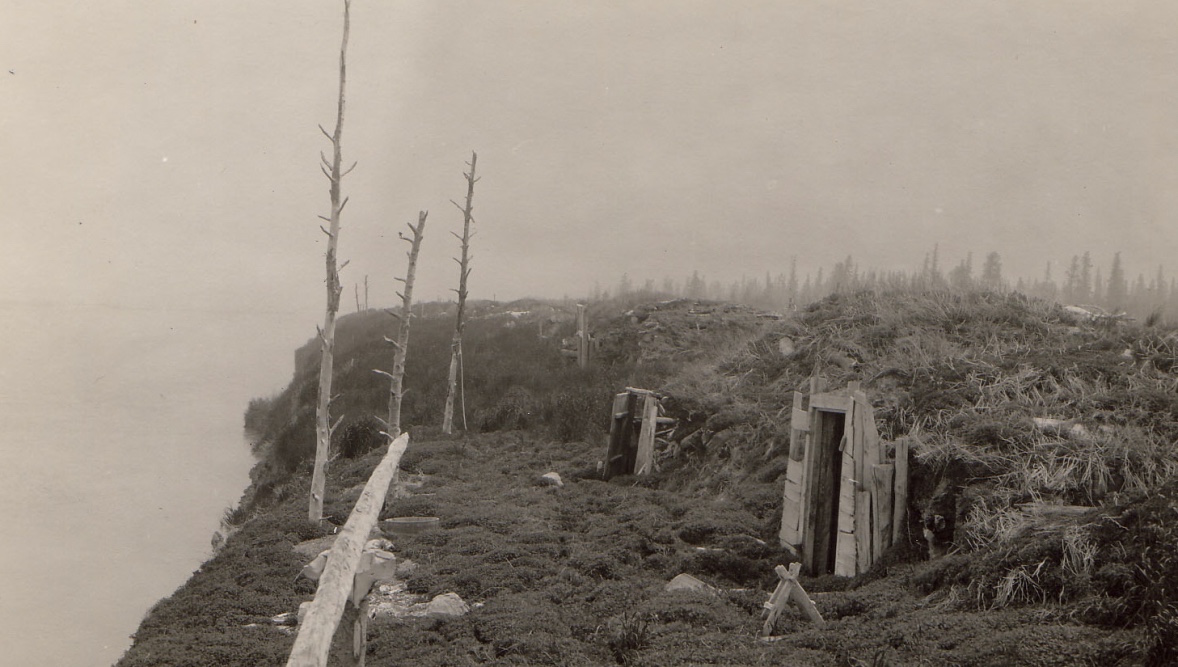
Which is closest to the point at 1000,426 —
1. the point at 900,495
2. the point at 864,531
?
Answer: the point at 900,495

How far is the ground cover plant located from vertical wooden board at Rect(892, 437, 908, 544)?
0.12 metres

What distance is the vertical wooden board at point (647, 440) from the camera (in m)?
14.0

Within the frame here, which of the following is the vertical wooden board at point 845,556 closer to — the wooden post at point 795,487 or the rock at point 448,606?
the wooden post at point 795,487

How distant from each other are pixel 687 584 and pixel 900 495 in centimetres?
254

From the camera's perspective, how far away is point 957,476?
802 centimetres

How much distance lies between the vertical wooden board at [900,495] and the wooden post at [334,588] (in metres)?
5.70

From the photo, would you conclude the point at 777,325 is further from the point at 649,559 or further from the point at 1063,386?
the point at 649,559

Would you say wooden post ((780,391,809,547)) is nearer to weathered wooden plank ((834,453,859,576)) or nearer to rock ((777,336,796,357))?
weathered wooden plank ((834,453,859,576))

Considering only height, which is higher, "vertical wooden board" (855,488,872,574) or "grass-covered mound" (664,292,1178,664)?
"grass-covered mound" (664,292,1178,664)

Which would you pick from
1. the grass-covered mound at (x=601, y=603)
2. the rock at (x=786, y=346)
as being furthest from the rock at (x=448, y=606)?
the rock at (x=786, y=346)

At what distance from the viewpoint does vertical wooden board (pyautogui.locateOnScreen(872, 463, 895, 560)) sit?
8.09 metres

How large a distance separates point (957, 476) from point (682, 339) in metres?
16.9

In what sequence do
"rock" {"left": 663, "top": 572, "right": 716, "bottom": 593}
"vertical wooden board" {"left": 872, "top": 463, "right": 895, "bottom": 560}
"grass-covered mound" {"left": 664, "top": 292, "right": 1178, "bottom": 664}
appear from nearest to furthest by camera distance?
1. "grass-covered mound" {"left": 664, "top": 292, "right": 1178, "bottom": 664}
2. "rock" {"left": 663, "top": 572, "right": 716, "bottom": 593}
3. "vertical wooden board" {"left": 872, "top": 463, "right": 895, "bottom": 560}

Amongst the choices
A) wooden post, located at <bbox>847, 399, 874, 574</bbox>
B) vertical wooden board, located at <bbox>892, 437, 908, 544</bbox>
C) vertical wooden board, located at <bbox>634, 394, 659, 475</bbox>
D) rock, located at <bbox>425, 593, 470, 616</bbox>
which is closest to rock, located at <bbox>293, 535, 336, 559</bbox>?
rock, located at <bbox>425, 593, 470, 616</bbox>
